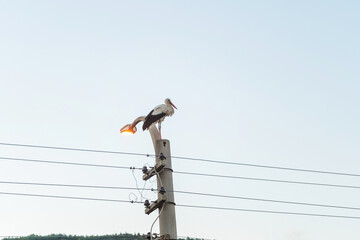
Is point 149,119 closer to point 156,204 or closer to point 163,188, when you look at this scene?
point 163,188

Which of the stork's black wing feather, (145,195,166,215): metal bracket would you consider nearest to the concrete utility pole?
(145,195,166,215): metal bracket

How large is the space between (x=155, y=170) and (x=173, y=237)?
5.12ft

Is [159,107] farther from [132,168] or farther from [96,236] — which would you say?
[96,236]

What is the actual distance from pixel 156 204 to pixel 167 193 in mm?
335

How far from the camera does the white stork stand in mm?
13703

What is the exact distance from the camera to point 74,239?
196125 millimetres

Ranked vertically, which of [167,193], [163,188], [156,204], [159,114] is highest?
[159,114]

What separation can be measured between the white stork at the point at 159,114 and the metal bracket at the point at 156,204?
2.05 m

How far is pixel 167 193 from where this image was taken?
475 inches

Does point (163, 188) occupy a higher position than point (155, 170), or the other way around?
point (155, 170)

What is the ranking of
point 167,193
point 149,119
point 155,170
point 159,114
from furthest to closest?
point 159,114, point 149,119, point 155,170, point 167,193

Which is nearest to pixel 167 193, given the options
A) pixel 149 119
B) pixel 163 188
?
pixel 163 188

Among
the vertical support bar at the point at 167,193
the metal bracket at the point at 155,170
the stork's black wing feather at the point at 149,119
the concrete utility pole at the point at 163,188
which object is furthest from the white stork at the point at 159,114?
the metal bracket at the point at 155,170

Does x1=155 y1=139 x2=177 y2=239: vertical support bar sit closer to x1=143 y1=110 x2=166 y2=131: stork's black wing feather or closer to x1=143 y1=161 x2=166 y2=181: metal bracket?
x1=143 y1=161 x2=166 y2=181: metal bracket
